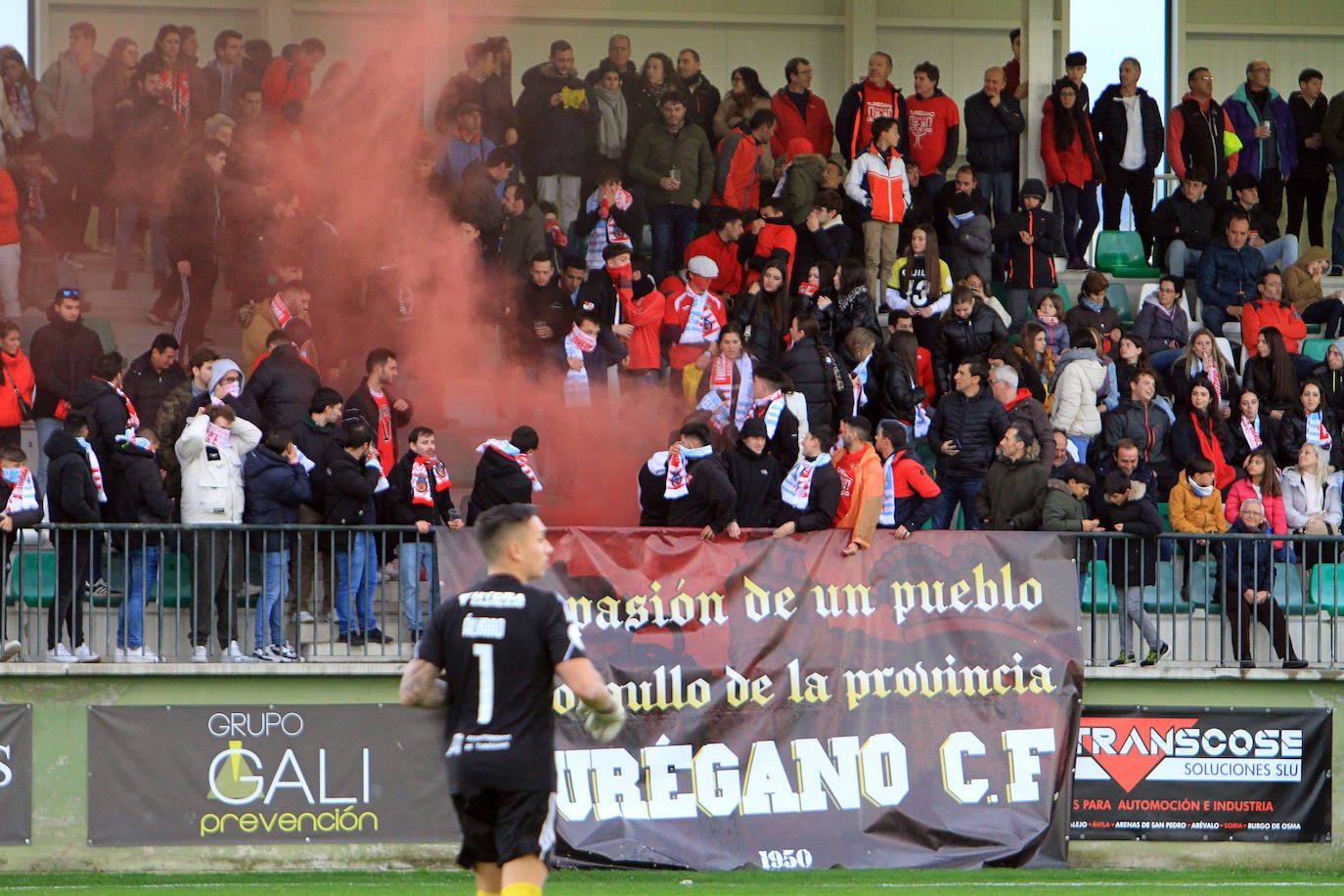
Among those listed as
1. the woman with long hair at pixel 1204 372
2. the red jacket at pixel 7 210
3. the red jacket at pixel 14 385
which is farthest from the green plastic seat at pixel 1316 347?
the red jacket at pixel 7 210

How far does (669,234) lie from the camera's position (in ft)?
56.0

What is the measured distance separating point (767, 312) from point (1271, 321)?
5.03 meters

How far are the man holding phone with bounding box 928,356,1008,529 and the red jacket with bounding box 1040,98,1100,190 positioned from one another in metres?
4.80

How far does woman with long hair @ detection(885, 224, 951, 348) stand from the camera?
16297mm

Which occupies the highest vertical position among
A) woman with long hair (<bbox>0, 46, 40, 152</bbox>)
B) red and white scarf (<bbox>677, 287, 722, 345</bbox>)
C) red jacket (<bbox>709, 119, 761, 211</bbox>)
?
woman with long hair (<bbox>0, 46, 40, 152</bbox>)

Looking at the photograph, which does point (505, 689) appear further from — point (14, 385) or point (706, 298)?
point (706, 298)

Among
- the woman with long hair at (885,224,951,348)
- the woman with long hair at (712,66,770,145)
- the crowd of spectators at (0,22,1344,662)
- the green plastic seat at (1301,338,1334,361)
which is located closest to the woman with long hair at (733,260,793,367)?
the crowd of spectators at (0,22,1344,662)

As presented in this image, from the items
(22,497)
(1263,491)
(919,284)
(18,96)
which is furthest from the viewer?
(18,96)

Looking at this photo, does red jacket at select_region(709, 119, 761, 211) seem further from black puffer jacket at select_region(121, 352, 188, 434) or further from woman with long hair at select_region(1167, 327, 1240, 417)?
black puffer jacket at select_region(121, 352, 188, 434)

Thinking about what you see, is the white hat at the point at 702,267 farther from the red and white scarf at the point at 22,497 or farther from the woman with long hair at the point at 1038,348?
the red and white scarf at the point at 22,497

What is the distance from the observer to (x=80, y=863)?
1236 cm

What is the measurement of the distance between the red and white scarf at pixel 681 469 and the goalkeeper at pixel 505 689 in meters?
6.37

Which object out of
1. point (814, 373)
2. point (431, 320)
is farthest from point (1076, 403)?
point (431, 320)

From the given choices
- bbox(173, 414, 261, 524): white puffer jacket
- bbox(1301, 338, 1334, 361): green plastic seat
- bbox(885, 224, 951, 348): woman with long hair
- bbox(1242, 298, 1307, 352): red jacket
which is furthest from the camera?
bbox(1301, 338, 1334, 361): green plastic seat
